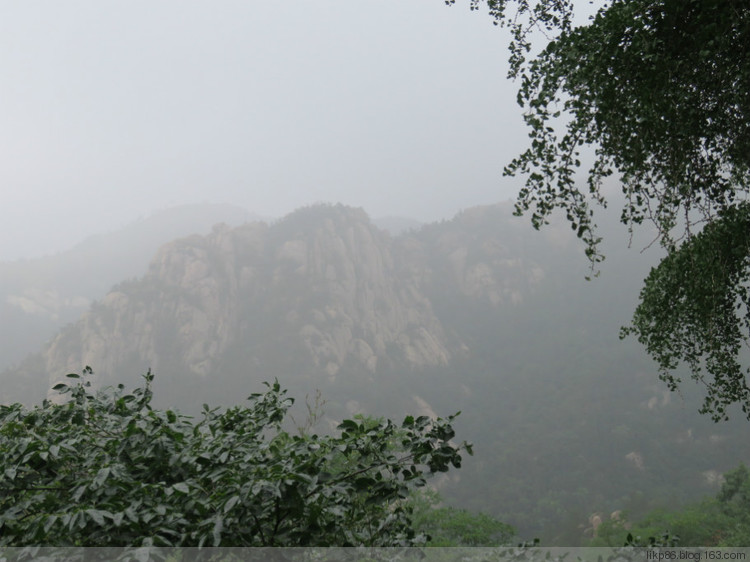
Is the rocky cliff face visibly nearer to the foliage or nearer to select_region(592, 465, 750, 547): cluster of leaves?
select_region(592, 465, 750, 547): cluster of leaves

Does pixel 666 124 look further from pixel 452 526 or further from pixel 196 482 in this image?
pixel 452 526

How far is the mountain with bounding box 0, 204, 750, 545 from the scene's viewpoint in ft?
171

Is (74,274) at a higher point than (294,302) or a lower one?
higher

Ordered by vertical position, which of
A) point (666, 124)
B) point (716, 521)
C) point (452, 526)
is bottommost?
point (716, 521)

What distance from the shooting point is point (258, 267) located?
84.0m

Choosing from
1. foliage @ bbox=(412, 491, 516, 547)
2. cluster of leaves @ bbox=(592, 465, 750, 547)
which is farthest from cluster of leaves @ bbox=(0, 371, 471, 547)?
cluster of leaves @ bbox=(592, 465, 750, 547)

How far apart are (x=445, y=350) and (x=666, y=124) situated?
78679 mm

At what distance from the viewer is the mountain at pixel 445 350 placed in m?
52.0

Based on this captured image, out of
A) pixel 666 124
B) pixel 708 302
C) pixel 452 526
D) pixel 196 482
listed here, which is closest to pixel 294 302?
pixel 452 526

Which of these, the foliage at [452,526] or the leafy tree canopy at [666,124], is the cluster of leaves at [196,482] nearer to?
the leafy tree canopy at [666,124]

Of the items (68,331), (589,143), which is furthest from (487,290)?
(589,143)

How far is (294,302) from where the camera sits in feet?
258

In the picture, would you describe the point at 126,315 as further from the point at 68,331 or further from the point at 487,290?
the point at 487,290

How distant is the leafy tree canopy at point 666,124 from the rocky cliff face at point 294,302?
6541 centimetres
